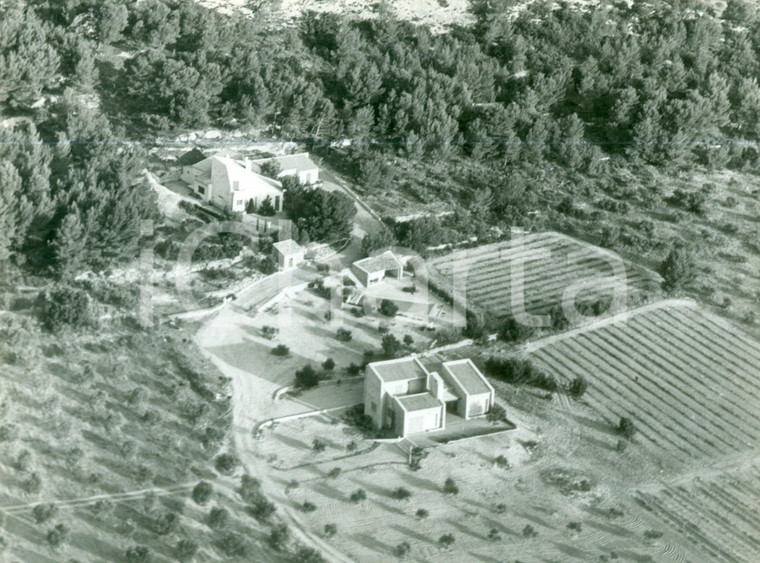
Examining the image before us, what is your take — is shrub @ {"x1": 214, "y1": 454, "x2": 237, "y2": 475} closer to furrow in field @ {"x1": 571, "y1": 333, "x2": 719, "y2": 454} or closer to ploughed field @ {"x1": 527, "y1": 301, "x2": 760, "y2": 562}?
ploughed field @ {"x1": 527, "y1": 301, "x2": 760, "y2": 562}

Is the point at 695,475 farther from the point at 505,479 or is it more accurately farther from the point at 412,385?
the point at 412,385

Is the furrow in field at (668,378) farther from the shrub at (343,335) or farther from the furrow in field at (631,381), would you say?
the shrub at (343,335)

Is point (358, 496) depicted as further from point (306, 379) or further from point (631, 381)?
point (631, 381)

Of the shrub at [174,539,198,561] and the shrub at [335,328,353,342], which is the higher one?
the shrub at [335,328,353,342]

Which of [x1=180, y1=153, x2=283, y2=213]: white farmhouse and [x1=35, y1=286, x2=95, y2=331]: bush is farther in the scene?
[x1=180, y1=153, x2=283, y2=213]: white farmhouse

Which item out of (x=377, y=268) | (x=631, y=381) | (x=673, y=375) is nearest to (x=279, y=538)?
(x=377, y=268)

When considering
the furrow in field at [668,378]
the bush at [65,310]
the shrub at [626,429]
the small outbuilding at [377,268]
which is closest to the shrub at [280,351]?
the small outbuilding at [377,268]

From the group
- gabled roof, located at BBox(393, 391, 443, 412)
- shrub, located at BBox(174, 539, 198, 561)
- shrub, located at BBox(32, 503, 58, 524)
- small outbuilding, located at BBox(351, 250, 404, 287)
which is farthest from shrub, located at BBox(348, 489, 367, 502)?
small outbuilding, located at BBox(351, 250, 404, 287)

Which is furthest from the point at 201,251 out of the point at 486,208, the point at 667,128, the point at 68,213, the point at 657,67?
the point at 657,67

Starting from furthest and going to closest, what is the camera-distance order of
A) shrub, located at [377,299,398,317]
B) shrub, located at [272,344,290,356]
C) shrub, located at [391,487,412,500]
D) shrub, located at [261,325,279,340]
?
shrub, located at [377,299,398,317], shrub, located at [261,325,279,340], shrub, located at [272,344,290,356], shrub, located at [391,487,412,500]
